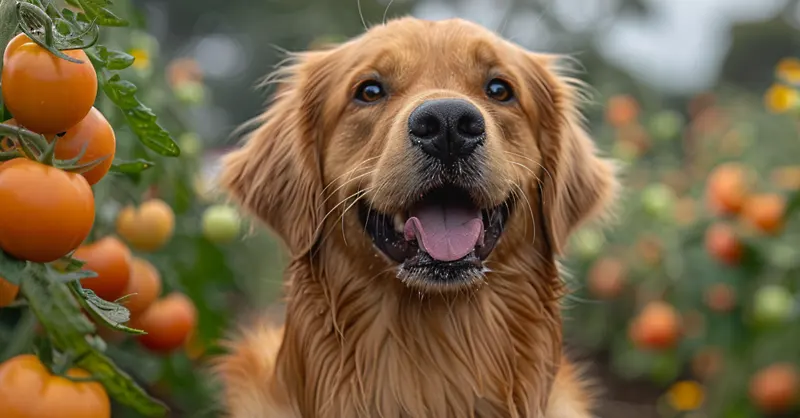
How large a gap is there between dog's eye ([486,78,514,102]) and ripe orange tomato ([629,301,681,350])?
2699 mm

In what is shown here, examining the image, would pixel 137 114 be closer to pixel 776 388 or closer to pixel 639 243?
pixel 776 388

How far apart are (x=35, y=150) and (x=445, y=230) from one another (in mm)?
1283

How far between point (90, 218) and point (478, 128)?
1.23m

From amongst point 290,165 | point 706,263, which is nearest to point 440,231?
point 290,165

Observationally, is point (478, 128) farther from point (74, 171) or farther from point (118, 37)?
point (118, 37)

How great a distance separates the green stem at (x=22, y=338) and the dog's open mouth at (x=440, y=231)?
1.09m

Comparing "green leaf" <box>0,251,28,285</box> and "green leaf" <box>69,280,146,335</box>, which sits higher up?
"green leaf" <box>0,251,28,285</box>

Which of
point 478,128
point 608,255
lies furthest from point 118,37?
point 608,255

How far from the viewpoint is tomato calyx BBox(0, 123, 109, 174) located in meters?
1.40

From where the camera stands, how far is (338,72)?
2836mm

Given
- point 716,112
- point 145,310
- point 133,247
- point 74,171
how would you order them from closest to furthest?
1. point 74,171
2. point 145,310
3. point 133,247
4. point 716,112

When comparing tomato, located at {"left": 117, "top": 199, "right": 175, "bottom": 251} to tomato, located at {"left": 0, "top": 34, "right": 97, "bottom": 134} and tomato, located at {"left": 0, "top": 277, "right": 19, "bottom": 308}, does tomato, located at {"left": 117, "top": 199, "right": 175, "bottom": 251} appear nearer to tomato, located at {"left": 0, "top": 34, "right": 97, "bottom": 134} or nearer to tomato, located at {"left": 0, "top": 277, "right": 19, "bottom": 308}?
tomato, located at {"left": 0, "top": 277, "right": 19, "bottom": 308}

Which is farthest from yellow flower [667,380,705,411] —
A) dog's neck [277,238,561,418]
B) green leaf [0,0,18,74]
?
green leaf [0,0,18,74]

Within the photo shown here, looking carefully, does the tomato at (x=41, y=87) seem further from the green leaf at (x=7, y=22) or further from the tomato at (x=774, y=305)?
the tomato at (x=774, y=305)
